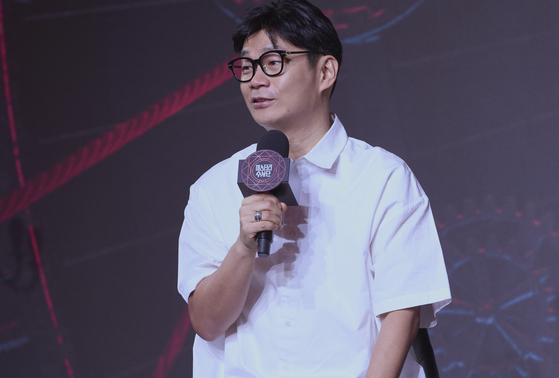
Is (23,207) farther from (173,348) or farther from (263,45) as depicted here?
(263,45)

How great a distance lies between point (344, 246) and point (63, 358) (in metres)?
1.58

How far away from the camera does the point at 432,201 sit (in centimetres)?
219

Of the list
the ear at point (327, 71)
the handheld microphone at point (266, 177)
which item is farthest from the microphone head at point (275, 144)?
the ear at point (327, 71)

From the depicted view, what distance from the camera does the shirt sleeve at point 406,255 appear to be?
109 cm

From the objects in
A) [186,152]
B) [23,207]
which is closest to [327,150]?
[186,152]

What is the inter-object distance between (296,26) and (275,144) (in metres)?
0.37

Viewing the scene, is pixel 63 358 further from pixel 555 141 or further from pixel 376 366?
pixel 555 141

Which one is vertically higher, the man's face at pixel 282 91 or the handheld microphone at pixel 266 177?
the man's face at pixel 282 91

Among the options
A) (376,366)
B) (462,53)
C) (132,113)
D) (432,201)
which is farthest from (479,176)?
(132,113)

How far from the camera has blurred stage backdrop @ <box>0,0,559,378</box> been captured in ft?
6.86

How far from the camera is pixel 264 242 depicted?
976 millimetres

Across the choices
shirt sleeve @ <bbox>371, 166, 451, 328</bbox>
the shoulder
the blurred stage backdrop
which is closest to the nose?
the shoulder

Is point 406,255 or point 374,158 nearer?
point 406,255

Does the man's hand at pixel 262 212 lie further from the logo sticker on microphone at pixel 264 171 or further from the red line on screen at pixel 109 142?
the red line on screen at pixel 109 142
